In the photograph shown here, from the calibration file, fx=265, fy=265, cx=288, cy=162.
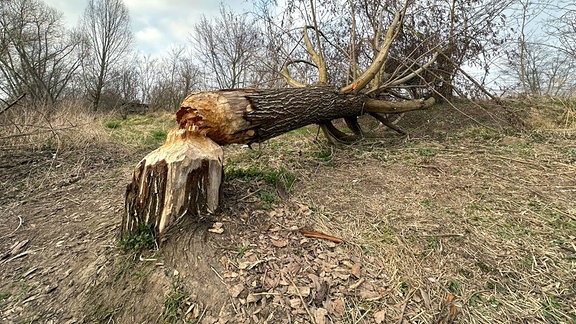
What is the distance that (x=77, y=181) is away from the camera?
311 cm

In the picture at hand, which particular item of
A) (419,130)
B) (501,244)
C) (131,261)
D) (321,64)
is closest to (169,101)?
(321,64)

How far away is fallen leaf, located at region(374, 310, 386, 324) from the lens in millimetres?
1311

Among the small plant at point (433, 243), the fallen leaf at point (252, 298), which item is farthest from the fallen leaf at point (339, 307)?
the small plant at point (433, 243)

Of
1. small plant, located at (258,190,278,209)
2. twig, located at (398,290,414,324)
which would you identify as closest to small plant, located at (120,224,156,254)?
small plant, located at (258,190,278,209)

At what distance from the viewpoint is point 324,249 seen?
1733mm

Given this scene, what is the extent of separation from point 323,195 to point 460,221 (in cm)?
106

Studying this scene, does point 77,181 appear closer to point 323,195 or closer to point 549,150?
point 323,195

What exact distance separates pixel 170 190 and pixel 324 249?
1.07 metres

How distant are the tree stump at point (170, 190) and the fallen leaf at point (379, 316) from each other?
3.98 feet

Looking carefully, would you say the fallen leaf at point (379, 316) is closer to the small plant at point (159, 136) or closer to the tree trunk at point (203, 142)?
the tree trunk at point (203, 142)

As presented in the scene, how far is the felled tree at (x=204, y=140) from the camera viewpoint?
173 cm

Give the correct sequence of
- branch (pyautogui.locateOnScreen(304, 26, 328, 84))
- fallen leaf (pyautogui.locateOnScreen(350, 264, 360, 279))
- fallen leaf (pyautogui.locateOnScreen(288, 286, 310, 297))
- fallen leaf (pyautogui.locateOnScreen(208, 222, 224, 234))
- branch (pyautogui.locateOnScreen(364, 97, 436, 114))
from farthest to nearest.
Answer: branch (pyautogui.locateOnScreen(304, 26, 328, 84)) → branch (pyautogui.locateOnScreen(364, 97, 436, 114)) → fallen leaf (pyautogui.locateOnScreen(208, 222, 224, 234)) → fallen leaf (pyautogui.locateOnScreen(350, 264, 360, 279)) → fallen leaf (pyautogui.locateOnScreen(288, 286, 310, 297))

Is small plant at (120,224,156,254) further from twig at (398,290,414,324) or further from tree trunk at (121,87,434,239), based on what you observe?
twig at (398,290,414,324)

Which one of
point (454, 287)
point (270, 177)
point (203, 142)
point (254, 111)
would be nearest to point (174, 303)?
point (203, 142)
